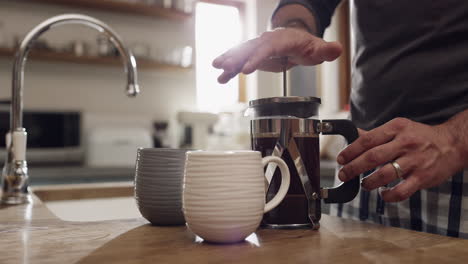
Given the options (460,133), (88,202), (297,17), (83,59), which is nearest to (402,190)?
(460,133)

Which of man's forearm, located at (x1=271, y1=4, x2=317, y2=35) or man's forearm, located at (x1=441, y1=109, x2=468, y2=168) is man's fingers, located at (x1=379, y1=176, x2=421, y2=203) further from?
man's forearm, located at (x1=271, y1=4, x2=317, y2=35)

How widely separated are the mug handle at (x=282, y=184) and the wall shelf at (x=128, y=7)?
9.10 feet

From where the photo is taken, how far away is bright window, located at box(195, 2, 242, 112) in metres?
4.02

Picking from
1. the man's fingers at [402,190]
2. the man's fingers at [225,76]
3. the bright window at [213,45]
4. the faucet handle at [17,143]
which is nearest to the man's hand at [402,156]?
the man's fingers at [402,190]

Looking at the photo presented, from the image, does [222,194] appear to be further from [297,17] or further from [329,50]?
[297,17]

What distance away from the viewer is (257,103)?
669 millimetres

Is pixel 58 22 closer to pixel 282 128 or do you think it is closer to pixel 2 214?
pixel 2 214

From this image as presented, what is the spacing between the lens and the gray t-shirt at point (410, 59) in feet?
2.89

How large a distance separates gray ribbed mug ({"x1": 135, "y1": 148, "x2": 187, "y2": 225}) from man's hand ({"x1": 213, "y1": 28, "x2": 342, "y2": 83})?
16cm

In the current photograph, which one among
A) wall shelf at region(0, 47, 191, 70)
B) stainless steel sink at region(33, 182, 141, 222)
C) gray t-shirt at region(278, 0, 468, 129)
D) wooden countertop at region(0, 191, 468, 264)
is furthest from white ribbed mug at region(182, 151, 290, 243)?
wall shelf at region(0, 47, 191, 70)

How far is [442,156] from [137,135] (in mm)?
2326

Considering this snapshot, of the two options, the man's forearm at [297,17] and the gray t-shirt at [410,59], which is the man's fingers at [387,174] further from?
the man's forearm at [297,17]

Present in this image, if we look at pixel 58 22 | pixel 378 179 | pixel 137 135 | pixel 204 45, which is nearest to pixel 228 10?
pixel 204 45

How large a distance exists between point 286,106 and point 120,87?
113 inches
